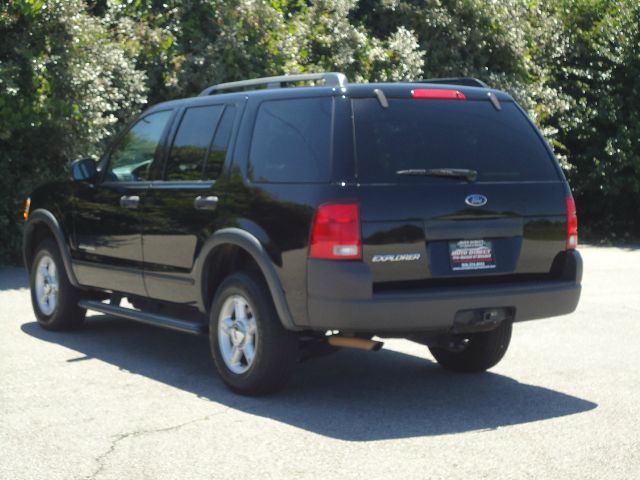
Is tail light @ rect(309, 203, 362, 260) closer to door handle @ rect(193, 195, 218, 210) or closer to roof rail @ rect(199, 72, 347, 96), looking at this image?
roof rail @ rect(199, 72, 347, 96)

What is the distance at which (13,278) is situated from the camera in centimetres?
1330

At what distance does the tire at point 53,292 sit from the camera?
361 inches

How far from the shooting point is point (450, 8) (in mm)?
19781

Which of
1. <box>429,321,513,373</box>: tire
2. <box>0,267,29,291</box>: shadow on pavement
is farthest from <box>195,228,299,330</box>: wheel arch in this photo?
<box>0,267,29,291</box>: shadow on pavement

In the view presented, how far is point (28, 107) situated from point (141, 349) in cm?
559

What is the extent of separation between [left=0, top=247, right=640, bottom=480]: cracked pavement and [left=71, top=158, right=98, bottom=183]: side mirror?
1.29 metres

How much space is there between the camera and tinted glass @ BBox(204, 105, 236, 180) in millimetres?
7372

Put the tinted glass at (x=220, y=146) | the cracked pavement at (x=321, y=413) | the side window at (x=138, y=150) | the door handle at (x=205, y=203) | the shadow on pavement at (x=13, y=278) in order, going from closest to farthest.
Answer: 1. the cracked pavement at (x=321, y=413)
2. the door handle at (x=205, y=203)
3. the tinted glass at (x=220, y=146)
4. the side window at (x=138, y=150)
5. the shadow on pavement at (x=13, y=278)

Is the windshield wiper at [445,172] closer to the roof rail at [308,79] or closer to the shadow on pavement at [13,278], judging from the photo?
the roof rail at [308,79]

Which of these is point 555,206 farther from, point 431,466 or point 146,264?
point 146,264

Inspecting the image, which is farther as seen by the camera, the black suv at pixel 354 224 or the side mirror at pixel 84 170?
the side mirror at pixel 84 170

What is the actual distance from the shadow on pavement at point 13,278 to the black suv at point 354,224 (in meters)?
5.08

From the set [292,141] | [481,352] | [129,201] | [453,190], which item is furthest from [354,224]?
[129,201]

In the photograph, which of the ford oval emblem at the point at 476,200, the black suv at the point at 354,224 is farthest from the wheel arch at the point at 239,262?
the ford oval emblem at the point at 476,200
